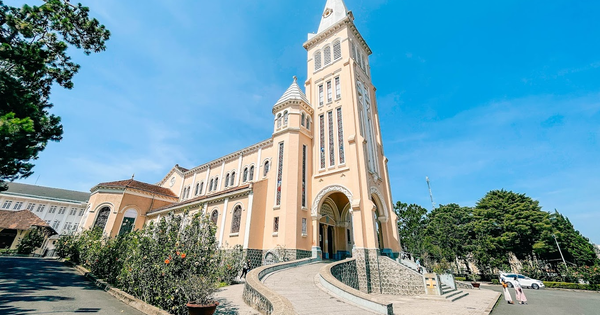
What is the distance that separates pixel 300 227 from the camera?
1595 cm

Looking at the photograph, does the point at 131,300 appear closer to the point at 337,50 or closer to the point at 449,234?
the point at 337,50

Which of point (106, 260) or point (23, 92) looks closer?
point (23, 92)

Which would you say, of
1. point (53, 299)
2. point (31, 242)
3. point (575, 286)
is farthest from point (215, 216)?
point (575, 286)

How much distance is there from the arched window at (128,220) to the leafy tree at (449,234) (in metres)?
35.7

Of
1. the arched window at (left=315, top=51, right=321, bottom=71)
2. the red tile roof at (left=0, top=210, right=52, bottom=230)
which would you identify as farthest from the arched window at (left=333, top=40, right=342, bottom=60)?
the red tile roof at (left=0, top=210, right=52, bottom=230)

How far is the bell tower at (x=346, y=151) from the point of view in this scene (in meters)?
15.6

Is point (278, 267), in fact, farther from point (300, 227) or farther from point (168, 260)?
point (168, 260)

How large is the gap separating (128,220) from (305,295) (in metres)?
24.8

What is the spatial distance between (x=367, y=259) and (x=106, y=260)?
510 inches

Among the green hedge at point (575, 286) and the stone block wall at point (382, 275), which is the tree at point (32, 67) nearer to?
the stone block wall at point (382, 275)

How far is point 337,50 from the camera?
21844 millimetres

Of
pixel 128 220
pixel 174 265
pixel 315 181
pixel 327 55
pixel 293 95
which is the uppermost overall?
pixel 327 55

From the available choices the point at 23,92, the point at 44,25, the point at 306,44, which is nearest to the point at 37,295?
the point at 23,92

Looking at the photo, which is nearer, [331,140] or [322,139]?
[331,140]
